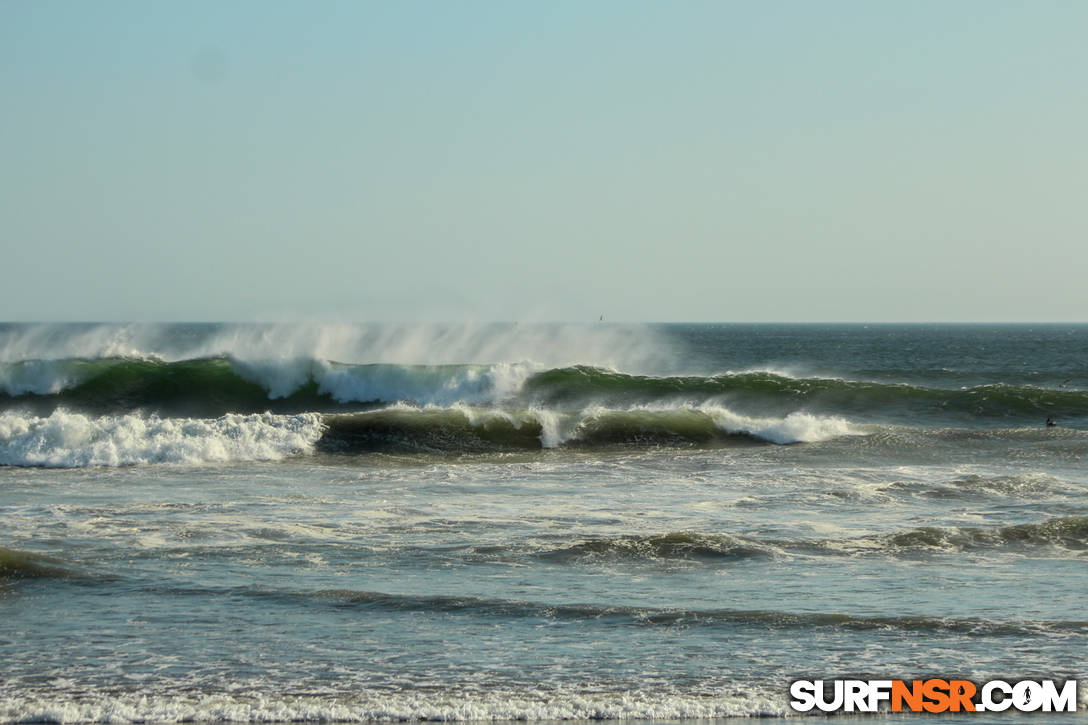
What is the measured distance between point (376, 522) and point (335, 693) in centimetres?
611

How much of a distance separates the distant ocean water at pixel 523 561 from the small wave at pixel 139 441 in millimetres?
65

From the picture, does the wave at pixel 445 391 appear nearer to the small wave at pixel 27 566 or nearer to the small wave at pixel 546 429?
the small wave at pixel 546 429

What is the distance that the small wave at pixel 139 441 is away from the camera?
2083 cm

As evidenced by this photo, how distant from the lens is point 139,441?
21375 mm

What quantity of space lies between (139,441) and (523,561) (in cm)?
1242

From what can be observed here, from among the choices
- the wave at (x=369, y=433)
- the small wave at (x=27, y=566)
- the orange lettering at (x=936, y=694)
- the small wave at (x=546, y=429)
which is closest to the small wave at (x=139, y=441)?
the wave at (x=369, y=433)

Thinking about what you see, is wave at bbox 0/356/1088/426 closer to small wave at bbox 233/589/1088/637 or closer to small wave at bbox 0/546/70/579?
small wave at bbox 0/546/70/579

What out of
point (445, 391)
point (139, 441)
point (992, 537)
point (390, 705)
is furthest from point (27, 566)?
point (445, 391)

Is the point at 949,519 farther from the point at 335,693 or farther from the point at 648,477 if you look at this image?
the point at 335,693

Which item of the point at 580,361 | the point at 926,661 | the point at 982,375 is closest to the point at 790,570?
the point at 926,661

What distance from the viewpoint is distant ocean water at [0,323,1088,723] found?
320 inches

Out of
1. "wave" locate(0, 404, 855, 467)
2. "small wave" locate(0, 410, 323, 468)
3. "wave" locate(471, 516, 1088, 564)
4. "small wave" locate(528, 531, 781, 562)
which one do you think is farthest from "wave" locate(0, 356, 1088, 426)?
"small wave" locate(528, 531, 781, 562)

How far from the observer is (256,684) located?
8.01m

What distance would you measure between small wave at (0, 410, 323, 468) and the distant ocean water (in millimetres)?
65
